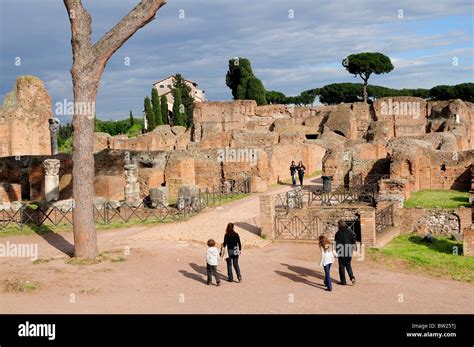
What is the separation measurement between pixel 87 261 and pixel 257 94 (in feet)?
179

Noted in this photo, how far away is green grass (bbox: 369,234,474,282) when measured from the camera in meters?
12.1

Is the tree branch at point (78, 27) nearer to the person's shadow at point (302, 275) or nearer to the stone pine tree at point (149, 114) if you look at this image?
the person's shadow at point (302, 275)

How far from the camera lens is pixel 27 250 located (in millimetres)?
13906

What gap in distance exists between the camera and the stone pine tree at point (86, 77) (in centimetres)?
1243

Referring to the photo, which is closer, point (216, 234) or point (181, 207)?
point (216, 234)

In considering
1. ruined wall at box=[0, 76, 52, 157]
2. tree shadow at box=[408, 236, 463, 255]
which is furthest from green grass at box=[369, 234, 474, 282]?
ruined wall at box=[0, 76, 52, 157]

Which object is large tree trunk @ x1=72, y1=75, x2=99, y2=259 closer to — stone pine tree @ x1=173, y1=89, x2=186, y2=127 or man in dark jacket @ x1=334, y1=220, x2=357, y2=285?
man in dark jacket @ x1=334, y1=220, x2=357, y2=285

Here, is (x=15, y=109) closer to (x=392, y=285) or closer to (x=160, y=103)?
(x=392, y=285)

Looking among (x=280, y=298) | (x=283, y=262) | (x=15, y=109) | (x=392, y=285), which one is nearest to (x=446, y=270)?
(x=392, y=285)

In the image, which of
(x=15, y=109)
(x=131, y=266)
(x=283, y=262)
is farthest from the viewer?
(x=15, y=109)

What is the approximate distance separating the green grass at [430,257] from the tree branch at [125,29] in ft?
26.0

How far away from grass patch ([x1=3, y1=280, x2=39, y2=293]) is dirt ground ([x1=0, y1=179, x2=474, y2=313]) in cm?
6

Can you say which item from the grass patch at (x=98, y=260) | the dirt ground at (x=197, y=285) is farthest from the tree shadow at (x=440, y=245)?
the grass patch at (x=98, y=260)

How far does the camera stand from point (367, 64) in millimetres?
61938
